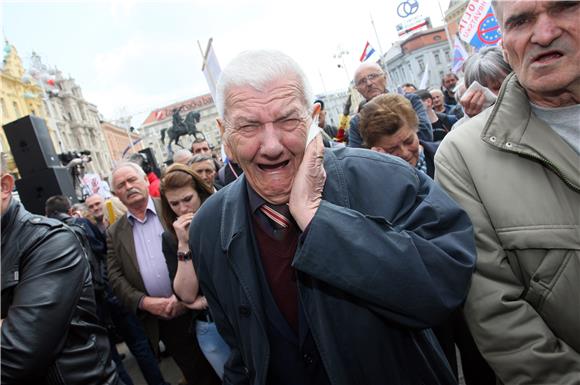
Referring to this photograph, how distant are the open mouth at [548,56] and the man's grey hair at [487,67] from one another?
4.10ft

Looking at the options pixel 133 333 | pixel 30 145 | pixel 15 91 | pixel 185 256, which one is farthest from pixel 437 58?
pixel 185 256

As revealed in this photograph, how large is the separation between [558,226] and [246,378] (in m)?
1.33

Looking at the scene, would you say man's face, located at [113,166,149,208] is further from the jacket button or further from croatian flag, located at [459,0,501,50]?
croatian flag, located at [459,0,501,50]

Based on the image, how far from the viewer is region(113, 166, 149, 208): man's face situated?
334cm

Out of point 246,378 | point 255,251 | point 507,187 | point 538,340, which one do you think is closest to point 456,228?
point 507,187

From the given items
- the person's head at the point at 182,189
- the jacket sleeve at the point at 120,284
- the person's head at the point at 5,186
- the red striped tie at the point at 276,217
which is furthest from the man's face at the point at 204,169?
the red striped tie at the point at 276,217

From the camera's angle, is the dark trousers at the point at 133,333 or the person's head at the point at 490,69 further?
the dark trousers at the point at 133,333

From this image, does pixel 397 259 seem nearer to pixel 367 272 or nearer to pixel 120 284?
pixel 367 272

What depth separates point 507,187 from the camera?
134 centimetres

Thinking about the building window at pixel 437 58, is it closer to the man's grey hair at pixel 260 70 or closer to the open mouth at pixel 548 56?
the open mouth at pixel 548 56

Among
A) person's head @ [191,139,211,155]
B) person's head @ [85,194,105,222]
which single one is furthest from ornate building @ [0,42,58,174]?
person's head @ [191,139,211,155]

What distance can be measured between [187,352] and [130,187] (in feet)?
4.67

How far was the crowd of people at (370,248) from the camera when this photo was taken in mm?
1232

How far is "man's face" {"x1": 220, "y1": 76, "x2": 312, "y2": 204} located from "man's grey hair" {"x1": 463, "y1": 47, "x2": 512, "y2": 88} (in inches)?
62.9
